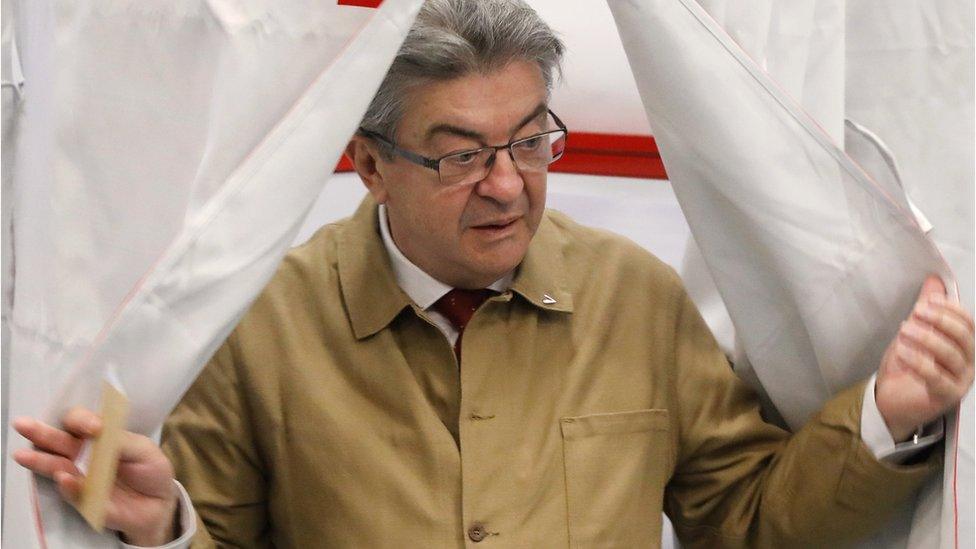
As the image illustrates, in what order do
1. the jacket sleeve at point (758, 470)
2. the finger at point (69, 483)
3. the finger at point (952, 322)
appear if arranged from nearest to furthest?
the finger at point (69, 483), the finger at point (952, 322), the jacket sleeve at point (758, 470)

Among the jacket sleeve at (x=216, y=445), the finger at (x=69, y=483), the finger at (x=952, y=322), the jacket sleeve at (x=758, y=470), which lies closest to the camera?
the finger at (x=69, y=483)

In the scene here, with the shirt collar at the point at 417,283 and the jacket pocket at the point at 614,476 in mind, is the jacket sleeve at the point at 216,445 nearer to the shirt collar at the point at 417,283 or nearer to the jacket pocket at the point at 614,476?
the shirt collar at the point at 417,283

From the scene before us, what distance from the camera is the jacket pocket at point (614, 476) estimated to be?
62.6 inches

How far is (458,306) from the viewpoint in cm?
164

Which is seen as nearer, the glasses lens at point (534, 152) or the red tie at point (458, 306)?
the glasses lens at point (534, 152)

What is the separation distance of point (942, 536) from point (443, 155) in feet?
2.25

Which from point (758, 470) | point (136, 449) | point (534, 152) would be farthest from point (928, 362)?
point (136, 449)

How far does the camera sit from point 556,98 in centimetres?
217

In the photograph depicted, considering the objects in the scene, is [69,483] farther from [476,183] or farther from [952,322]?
[952,322]

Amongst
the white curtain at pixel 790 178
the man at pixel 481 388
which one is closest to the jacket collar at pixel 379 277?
the man at pixel 481 388

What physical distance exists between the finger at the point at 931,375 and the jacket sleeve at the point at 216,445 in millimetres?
769

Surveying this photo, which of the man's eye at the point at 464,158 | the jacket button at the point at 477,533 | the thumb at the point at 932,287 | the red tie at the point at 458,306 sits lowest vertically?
the jacket button at the point at 477,533

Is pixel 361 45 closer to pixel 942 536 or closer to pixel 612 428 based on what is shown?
pixel 612 428

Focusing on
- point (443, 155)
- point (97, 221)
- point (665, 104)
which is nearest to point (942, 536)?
point (665, 104)
